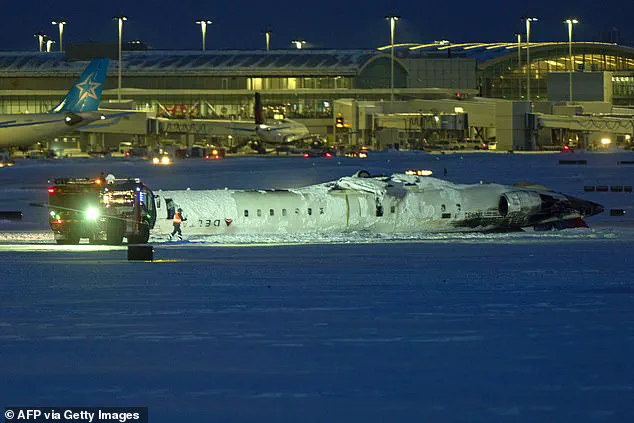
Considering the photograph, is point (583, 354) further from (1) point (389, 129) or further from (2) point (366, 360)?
(1) point (389, 129)

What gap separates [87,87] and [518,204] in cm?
8350

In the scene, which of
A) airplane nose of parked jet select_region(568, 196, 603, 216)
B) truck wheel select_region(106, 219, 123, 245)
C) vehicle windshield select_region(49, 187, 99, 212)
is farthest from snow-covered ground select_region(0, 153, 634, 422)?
airplane nose of parked jet select_region(568, 196, 603, 216)

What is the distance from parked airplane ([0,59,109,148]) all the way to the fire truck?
8085cm

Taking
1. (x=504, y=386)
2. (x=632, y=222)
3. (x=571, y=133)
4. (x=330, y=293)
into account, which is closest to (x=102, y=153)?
(x=571, y=133)

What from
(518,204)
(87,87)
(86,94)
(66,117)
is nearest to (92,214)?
(518,204)

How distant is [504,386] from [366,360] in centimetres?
240

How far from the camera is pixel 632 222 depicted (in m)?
55.1

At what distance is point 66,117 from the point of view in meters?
124

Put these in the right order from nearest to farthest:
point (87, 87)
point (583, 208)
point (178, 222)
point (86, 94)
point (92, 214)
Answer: point (92, 214)
point (178, 222)
point (583, 208)
point (86, 94)
point (87, 87)

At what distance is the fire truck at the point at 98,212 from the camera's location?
43.5 metres

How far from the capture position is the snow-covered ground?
13859 mm

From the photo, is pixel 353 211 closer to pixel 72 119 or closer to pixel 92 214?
pixel 92 214

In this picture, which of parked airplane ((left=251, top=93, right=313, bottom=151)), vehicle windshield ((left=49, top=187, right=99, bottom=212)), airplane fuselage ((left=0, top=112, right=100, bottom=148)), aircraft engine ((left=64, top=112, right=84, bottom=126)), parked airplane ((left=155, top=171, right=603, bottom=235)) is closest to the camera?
vehicle windshield ((left=49, top=187, right=99, bottom=212))

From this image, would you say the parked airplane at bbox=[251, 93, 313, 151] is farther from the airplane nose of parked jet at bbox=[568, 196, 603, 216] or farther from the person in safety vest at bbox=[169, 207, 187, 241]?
the person in safety vest at bbox=[169, 207, 187, 241]
